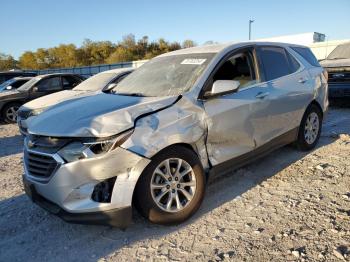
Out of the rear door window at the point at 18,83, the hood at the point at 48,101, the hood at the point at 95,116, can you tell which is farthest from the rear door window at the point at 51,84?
the hood at the point at 95,116

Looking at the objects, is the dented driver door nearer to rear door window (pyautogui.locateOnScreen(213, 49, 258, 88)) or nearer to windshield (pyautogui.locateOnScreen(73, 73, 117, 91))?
rear door window (pyautogui.locateOnScreen(213, 49, 258, 88))

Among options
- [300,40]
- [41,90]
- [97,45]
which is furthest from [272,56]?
[97,45]

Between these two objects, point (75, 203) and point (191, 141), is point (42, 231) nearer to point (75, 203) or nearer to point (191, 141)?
point (75, 203)

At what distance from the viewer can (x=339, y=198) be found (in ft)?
13.0

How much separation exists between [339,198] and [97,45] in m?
73.1

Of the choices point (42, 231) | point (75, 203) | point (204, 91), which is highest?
point (204, 91)

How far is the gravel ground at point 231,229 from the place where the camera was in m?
3.10

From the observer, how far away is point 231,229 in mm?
3459

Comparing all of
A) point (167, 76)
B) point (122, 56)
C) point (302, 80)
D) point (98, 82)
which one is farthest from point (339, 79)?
point (122, 56)

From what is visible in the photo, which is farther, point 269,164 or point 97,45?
point 97,45

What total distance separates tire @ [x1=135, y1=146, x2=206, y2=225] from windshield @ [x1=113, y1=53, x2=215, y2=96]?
0.77 metres

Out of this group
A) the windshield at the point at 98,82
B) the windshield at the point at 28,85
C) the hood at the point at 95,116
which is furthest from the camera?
the windshield at the point at 28,85

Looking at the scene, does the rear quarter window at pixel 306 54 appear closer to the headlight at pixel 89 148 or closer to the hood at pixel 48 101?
the headlight at pixel 89 148

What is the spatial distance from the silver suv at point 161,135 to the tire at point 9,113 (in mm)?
8090
